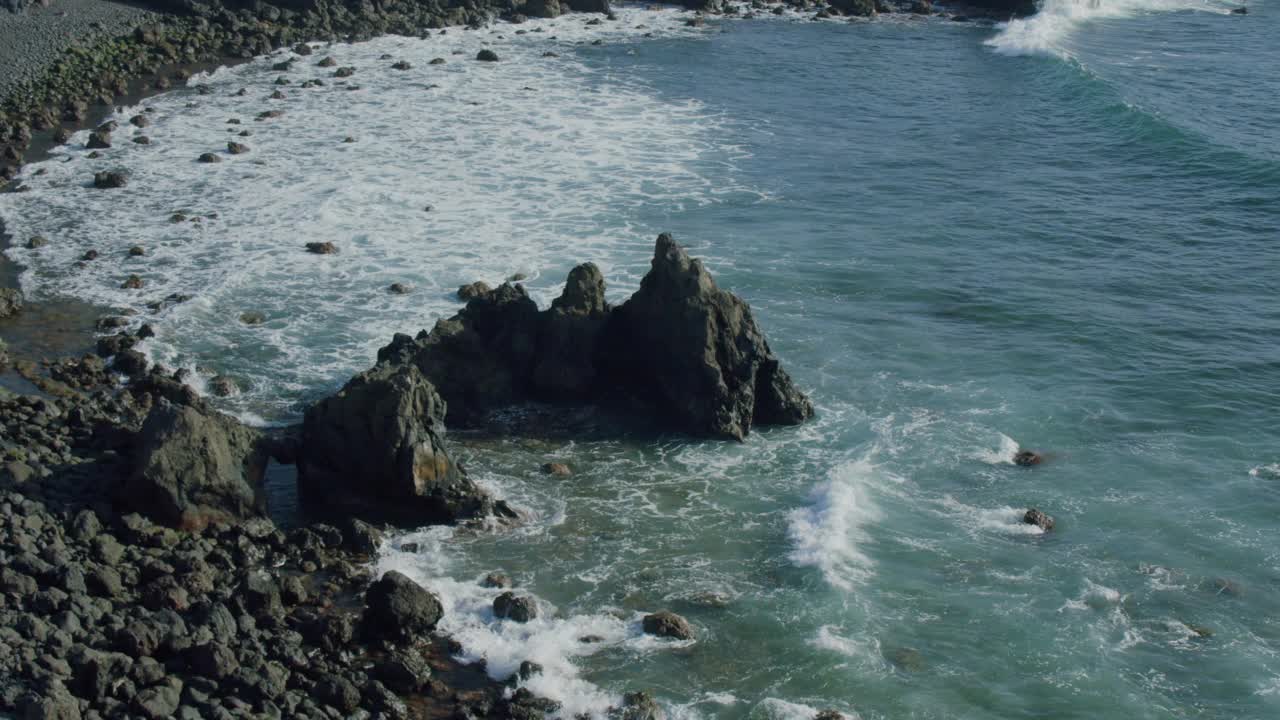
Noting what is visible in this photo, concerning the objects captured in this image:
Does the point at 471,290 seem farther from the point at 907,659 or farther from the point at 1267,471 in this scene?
the point at 1267,471

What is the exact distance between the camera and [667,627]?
74.9 feet

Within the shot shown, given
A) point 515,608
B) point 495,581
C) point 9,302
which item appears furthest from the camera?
point 9,302

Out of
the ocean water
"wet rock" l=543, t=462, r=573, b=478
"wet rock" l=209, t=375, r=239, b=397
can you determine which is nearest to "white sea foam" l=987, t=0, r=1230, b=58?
the ocean water

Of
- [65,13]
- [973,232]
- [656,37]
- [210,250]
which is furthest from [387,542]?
[656,37]

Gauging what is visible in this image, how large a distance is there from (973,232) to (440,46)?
34.6 m

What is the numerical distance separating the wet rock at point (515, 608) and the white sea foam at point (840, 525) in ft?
17.7

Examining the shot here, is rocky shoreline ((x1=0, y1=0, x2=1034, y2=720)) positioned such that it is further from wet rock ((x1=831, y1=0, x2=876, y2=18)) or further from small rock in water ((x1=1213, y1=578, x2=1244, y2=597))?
wet rock ((x1=831, y1=0, x2=876, y2=18))

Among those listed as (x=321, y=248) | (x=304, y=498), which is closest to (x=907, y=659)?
(x=304, y=498)

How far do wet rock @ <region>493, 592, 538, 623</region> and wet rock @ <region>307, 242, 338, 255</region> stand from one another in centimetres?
1934

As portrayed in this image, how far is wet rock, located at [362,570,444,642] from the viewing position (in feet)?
72.7

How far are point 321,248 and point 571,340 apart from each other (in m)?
12.6

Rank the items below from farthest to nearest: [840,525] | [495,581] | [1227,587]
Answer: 1. [840,525]
2. [1227,587]
3. [495,581]

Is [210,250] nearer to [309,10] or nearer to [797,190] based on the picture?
[797,190]

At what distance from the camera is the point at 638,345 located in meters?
30.8
